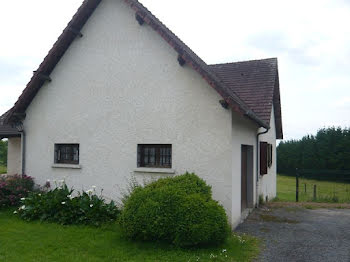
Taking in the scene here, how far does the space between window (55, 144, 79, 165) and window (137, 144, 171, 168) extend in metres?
2.55

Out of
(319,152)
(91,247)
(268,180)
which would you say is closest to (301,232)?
(91,247)

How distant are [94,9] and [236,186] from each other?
7212 mm

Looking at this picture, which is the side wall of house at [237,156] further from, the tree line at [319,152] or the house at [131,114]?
the tree line at [319,152]

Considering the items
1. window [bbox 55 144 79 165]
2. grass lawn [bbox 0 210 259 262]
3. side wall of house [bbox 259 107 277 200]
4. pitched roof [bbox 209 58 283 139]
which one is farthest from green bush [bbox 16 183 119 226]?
side wall of house [bbox 259 107 277 200]

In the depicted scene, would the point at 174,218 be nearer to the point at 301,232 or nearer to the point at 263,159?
the point at 301,232

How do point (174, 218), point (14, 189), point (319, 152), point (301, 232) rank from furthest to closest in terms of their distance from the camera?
point (319, 152) → point (14, 189) → point (301, 232) → point (174, 218)

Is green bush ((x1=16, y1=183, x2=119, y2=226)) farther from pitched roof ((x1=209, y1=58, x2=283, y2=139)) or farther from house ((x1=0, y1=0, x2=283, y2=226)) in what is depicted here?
pitched roof ((x1=209, y1=58, x2=283, y2=139))

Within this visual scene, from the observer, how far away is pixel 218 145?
28.1 feet

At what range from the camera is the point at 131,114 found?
9844mm

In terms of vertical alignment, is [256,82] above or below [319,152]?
above

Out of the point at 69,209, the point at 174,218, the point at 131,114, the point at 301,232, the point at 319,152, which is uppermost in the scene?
the point at 131,114

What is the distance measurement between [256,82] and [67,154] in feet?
26.6

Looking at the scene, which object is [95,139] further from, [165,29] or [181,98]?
[165,29]

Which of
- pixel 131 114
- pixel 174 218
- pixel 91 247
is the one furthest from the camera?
pixel 131 114
